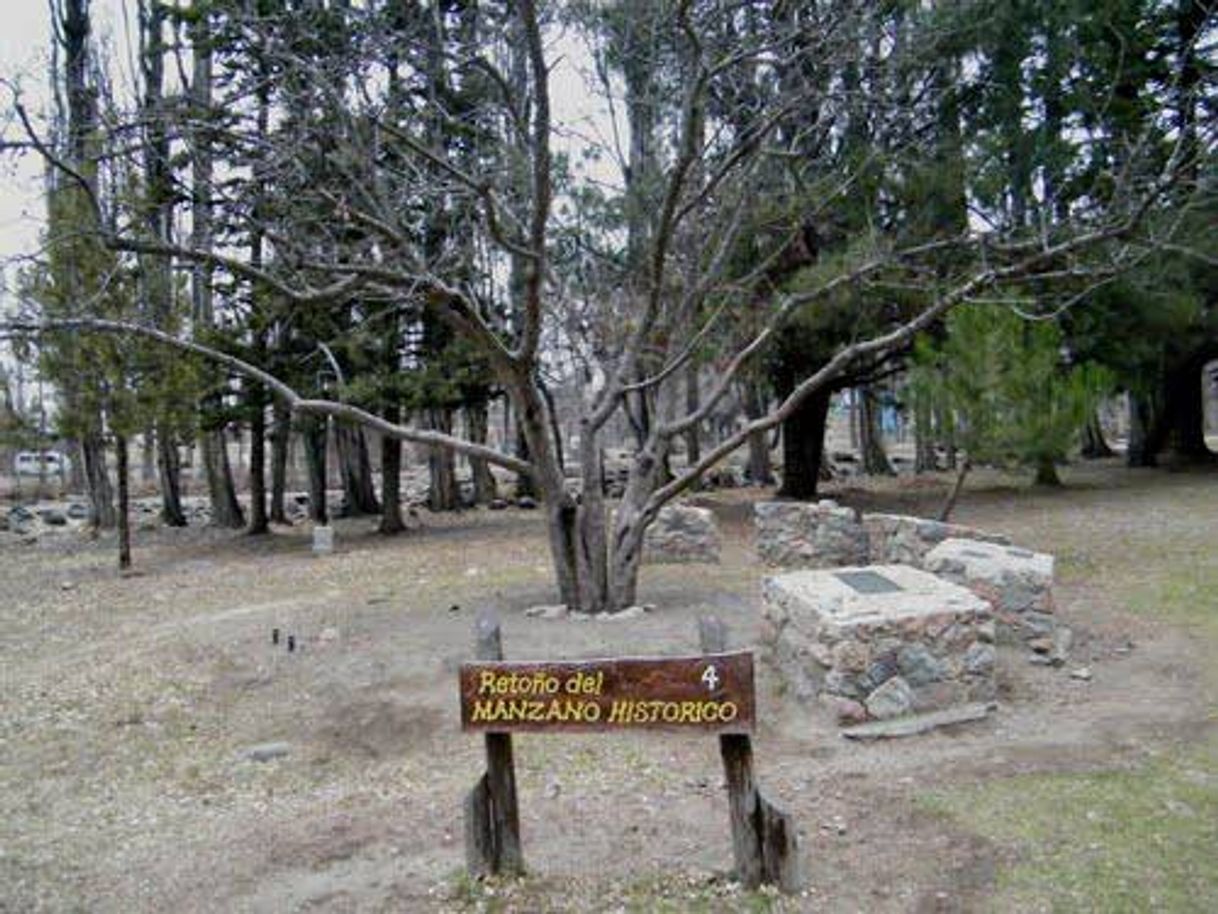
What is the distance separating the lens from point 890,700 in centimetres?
547

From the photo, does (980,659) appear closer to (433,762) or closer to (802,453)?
(433,762)

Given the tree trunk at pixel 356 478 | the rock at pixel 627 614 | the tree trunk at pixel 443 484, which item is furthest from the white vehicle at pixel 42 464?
the rock at pixel 627 614

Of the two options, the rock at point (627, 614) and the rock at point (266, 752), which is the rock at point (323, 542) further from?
the rock at point (266, 752)

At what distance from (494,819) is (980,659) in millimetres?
3207

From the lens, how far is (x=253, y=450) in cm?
1720

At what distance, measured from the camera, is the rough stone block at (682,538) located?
11438 millimetres

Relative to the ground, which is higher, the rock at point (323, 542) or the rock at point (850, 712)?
the rock at point (323, 542)

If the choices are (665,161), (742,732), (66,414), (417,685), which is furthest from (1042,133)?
(66,414)

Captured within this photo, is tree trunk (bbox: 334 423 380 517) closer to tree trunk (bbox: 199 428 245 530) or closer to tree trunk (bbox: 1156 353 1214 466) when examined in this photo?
tree trunk (bbox: 199 428 245 530)

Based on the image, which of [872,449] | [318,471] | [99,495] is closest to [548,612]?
[318,471]

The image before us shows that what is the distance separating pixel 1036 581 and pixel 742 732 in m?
4.14

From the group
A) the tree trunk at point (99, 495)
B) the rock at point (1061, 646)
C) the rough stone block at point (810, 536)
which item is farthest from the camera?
the tree trunk at point (99, 495)

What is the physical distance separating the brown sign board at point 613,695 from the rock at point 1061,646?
3797mm

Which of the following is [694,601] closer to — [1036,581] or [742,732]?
[1036,581]
